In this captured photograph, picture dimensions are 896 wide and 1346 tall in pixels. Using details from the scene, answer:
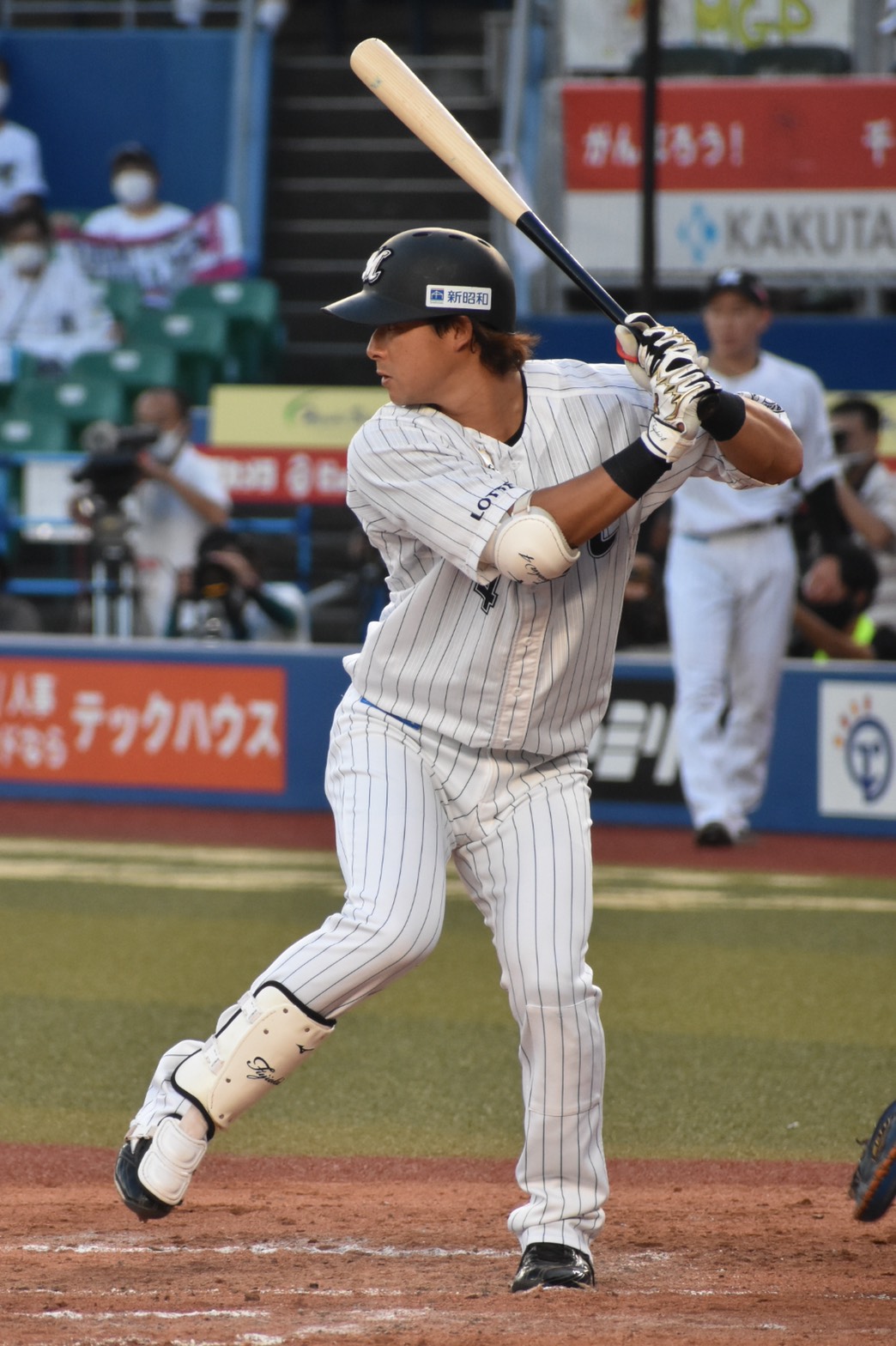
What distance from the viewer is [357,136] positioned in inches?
618

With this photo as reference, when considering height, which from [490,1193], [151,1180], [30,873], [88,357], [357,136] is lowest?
[30,873]

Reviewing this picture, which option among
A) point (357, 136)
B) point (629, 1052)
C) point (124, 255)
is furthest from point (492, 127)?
point (629, 1052)

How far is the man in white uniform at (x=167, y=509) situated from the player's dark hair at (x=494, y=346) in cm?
685

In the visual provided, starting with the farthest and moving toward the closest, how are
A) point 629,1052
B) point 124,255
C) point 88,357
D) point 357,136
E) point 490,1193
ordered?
point 357,136
point 124,255
point 88,357
point 629,1052
point 490,1193

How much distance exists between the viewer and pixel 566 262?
3.76 metres

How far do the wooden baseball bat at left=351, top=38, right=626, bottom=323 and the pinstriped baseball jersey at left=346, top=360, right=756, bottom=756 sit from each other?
369 mm

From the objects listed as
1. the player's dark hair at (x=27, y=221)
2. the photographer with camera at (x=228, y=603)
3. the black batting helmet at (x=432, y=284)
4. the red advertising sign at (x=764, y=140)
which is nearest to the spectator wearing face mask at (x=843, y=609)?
the photographer with camera at (x=228, y=603)

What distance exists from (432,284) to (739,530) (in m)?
4.89

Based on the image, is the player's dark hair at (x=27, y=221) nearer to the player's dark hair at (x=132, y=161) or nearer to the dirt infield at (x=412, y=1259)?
the player's dark hair at (x=132, y=161)

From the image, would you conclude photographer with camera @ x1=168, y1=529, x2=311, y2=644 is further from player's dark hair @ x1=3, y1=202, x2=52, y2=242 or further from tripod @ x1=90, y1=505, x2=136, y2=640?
player's dark hair @ x1=3, y1=202, x2=52, y2=242

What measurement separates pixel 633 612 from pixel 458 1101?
5440 mm

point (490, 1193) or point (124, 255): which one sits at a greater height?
point (124, 255)

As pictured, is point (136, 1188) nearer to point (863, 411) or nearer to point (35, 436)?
point (863, 411)

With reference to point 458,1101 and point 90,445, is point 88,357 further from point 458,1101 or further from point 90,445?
point 458,1101
